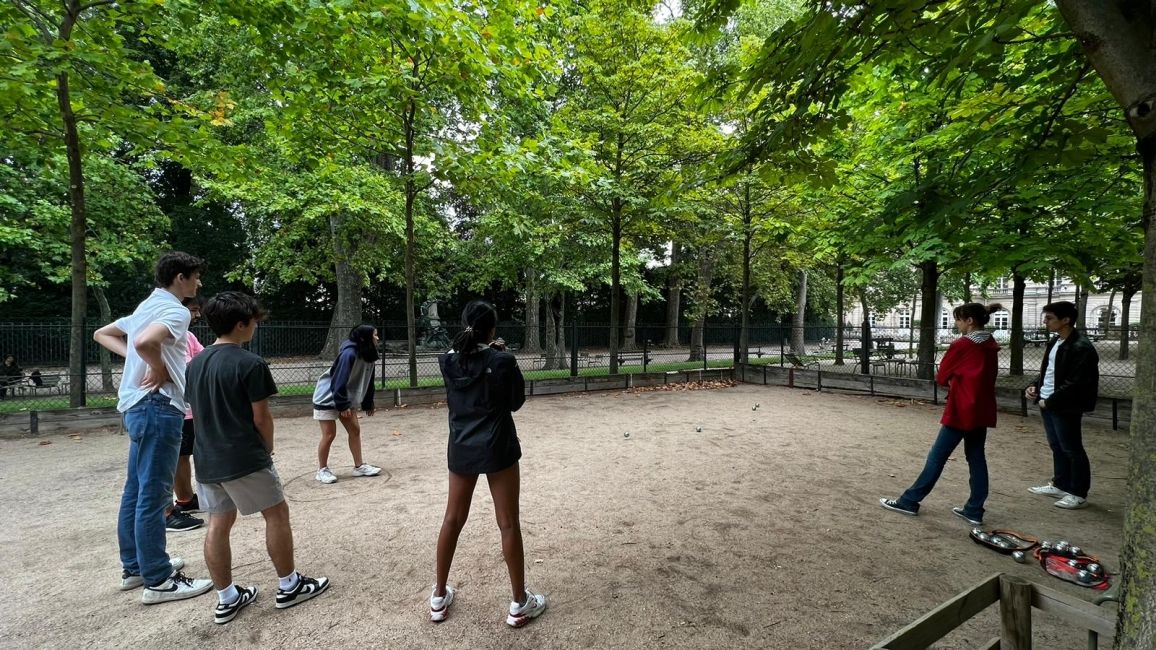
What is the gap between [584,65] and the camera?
508 inches

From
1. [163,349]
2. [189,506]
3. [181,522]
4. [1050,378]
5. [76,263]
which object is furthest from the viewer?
[76,263]

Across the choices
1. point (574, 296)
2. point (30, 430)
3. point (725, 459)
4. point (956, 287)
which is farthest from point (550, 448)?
point (956, 287)

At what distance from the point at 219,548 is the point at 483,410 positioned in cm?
180

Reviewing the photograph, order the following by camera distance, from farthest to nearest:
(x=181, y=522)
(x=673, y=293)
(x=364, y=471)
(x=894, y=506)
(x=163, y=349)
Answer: (x=673, y=293) < (x=364, y=471) < (x=894, y=506) < (x=181, y=522) < (x=163, y=349)

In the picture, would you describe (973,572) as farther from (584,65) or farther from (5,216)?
(5,216)

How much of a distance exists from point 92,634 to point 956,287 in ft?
100

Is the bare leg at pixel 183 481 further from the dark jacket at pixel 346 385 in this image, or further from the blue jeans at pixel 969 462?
the blue jeans at pixel 969 462

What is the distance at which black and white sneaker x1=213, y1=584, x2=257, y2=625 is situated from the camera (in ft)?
9.87

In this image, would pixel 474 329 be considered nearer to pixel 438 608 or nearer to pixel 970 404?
pixel 438 608

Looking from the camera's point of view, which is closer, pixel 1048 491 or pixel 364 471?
pixel 1048 491

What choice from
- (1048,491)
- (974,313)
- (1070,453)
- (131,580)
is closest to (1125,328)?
(1048,491)

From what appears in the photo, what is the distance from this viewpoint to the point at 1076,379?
4973 millimetres

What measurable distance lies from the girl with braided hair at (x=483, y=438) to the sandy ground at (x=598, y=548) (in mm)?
384

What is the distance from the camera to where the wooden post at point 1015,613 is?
7.20 feet
